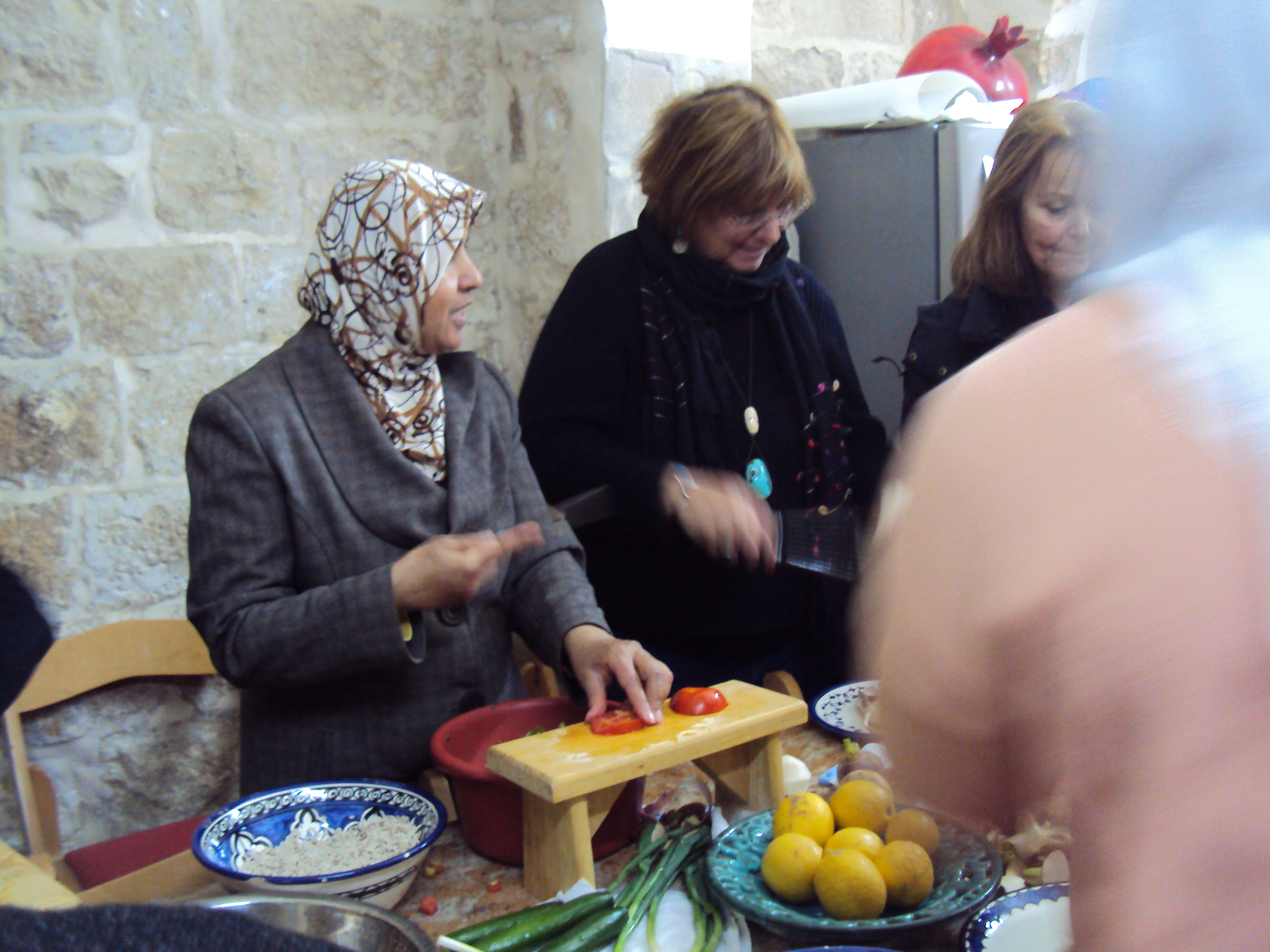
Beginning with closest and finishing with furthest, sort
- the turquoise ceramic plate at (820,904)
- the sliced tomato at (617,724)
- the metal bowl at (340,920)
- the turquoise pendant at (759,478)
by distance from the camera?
1. the metal bowl at (340,920)
2. the turquoise ceramic plate at (820,904)
3. the sliced tomato at (617,724)
4. the turquoise pendant at (759,478)

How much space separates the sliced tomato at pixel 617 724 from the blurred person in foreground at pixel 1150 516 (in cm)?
77

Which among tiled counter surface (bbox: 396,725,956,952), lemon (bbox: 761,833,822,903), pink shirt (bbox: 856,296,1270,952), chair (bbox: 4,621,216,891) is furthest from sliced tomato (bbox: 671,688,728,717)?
chair (bbox: 4,621,216,891)

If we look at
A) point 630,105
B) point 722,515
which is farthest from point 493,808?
point 630,105

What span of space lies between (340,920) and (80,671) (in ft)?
4.78

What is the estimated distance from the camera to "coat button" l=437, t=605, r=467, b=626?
1.60 metres

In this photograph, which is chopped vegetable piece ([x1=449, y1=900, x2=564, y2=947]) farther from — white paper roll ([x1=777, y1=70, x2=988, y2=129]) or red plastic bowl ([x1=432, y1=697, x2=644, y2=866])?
white paper roll ([x1=777, y1=70, x2=988, y2=129])

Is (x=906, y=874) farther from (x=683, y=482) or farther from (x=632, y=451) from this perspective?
(x=632, y=451)

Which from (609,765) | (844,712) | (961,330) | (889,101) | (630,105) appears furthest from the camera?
(889,101)

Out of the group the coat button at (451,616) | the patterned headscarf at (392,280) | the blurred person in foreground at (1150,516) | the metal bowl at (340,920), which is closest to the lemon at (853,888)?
the metal bowl at (340,920)

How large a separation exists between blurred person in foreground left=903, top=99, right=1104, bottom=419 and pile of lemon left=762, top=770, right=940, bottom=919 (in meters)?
1.26

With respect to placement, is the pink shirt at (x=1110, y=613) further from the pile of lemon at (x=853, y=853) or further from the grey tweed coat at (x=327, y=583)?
the grey tweed coat at (x=327, y=583)

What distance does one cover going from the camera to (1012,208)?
217cm

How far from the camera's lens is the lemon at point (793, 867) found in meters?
1.04

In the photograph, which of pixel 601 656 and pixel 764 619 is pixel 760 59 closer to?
pixel 764 619
